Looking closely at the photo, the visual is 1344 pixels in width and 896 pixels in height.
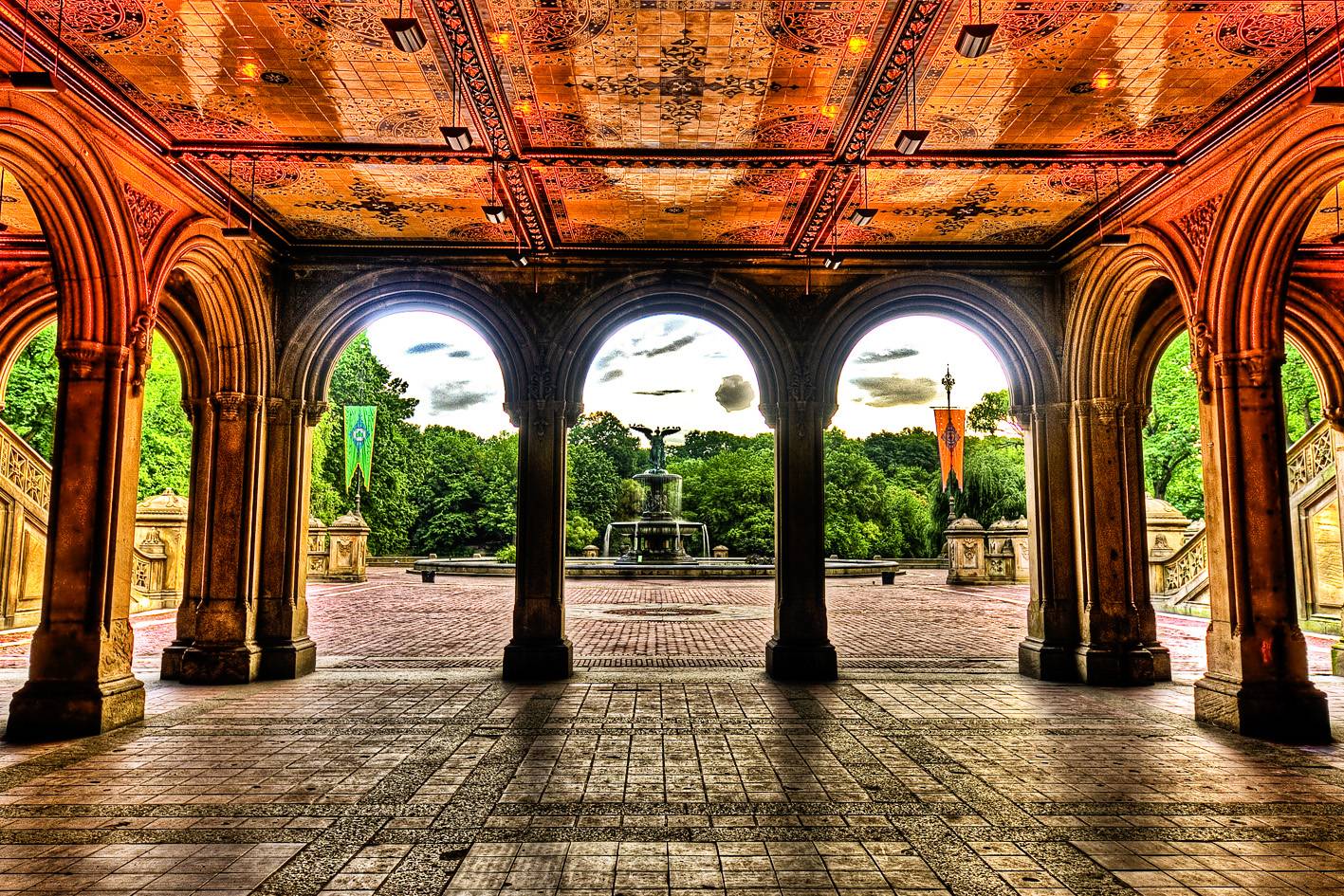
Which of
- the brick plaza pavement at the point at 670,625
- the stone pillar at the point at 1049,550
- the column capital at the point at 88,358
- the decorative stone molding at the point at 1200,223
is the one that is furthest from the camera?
the brick plaza pavement at the point at 670,625

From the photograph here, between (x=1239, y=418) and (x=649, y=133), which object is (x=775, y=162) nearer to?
(x=649, y=133)

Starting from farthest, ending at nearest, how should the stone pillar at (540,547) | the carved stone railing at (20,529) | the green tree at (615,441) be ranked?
1. the green tree at (615,441)
2. the carved stone railing at (20,529)
3. the stone pillar at (540,547)

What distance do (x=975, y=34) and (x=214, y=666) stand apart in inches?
380

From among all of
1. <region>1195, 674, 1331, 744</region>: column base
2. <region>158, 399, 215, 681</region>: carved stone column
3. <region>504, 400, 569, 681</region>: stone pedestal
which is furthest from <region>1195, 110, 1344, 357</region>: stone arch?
<region>158, 399, 215, 681</region>: carved stone column

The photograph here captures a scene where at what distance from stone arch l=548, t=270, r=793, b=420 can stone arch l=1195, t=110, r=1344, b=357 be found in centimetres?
446

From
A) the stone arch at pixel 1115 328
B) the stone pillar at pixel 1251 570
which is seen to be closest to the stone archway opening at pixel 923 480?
the stone arch at pixel 1115 328

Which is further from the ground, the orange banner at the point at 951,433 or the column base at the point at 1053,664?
the orange banner at the point at 951,433

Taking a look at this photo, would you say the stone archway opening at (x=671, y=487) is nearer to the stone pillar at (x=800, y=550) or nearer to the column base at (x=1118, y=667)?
the stone pillar at (x=800, y=550)

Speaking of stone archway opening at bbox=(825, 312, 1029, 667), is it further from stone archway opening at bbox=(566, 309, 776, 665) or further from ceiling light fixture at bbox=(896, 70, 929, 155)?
ceiling light fixture at bbox=(896, 70, 929, 155)

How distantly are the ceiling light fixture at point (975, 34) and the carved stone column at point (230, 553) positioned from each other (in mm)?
8583

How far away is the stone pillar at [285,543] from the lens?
9539 mm

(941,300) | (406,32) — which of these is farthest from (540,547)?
(406,32)

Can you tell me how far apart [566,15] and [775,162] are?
275 centimetres

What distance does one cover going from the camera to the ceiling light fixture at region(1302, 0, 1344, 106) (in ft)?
16.0
